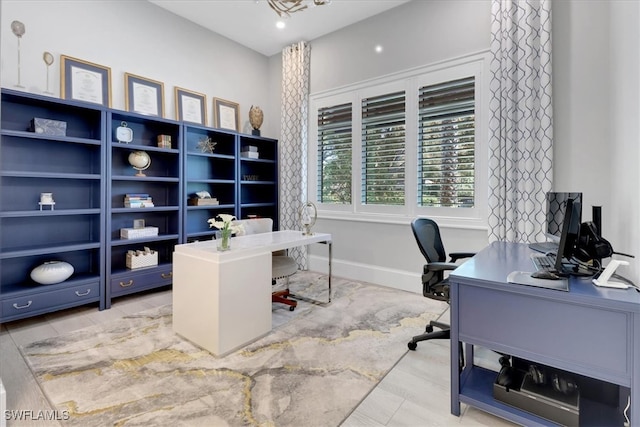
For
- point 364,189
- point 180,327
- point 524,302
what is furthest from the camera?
point 364,189

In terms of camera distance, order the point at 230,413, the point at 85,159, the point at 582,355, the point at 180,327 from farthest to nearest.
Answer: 1. the point at 85,159
2. the point at 180,327
3. the point at 230,413
4. the point at 582,355

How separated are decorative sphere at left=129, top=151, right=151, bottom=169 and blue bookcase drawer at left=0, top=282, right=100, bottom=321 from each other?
1300mm

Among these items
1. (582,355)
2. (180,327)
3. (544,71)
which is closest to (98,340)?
(180,327)

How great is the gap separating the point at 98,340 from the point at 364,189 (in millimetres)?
3152

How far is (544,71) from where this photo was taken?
2.79 meters

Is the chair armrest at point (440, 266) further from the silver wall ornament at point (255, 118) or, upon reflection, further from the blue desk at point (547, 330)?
the silver wall ornament at point (255, 118)

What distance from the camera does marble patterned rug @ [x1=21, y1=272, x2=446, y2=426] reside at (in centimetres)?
164

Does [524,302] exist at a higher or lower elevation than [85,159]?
lower

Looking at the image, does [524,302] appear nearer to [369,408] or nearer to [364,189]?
[369,408]

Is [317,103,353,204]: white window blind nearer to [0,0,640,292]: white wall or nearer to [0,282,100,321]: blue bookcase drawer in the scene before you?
[0,0,640,292]: white wall

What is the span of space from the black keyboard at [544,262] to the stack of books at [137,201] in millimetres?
3594

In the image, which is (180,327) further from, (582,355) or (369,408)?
(582,355)

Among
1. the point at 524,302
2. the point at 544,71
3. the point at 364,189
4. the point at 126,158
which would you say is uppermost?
the point at 544,71

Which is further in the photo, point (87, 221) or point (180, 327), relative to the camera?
point (87, 221)
